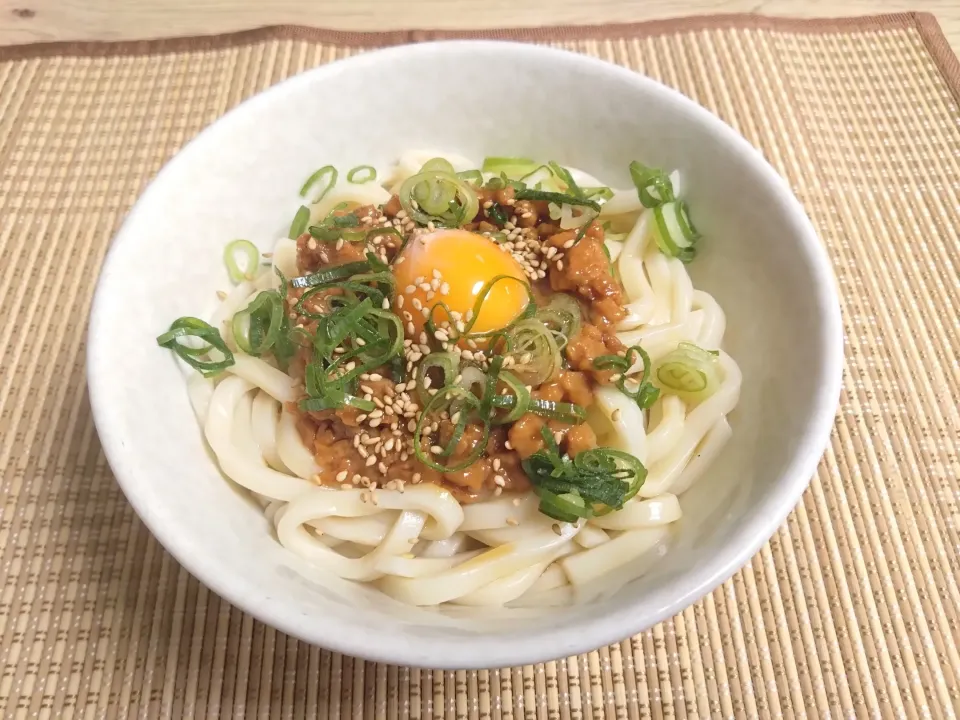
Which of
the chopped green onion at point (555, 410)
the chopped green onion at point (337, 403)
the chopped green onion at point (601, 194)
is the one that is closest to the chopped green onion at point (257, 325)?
the chopped green onion at point (337, 403)

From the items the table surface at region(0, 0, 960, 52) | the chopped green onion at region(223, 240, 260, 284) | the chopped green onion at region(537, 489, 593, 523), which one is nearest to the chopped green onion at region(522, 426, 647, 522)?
the chopped green onion at region(537, 489, 593, 523)

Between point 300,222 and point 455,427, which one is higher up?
point 300,222

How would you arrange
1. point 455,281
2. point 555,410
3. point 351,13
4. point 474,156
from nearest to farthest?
point 555,410
point 455,281
point 474,156
point 351,13

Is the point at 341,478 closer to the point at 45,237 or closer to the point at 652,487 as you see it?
the point at 652,487

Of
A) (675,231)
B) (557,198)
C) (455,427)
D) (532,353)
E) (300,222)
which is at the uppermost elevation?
(300,222)

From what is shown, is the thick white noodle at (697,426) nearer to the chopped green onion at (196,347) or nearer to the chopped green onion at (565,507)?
the chopped green onion at (565,507)

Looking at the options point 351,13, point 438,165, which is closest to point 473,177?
point 438,165

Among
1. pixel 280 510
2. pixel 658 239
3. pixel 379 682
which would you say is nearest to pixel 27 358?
pixel 280 510

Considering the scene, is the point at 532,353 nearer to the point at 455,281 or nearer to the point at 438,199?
the point at 455,281
